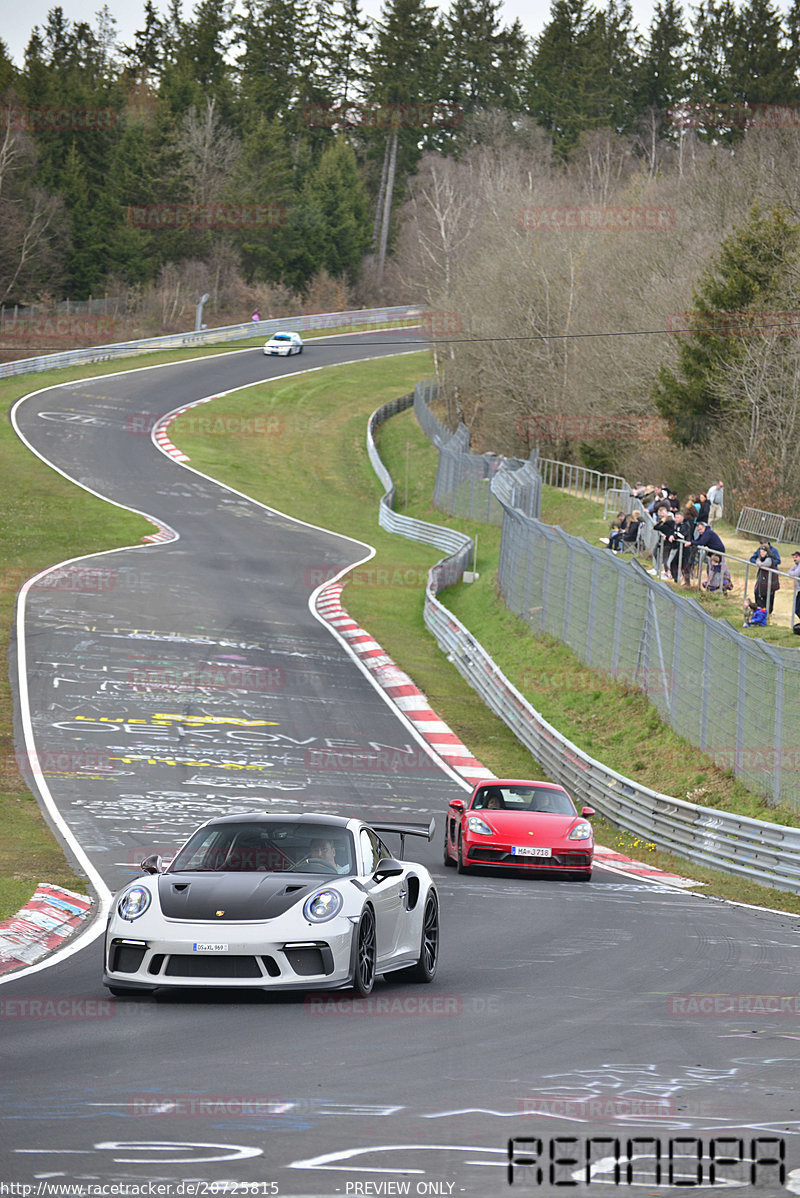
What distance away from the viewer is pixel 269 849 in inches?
410

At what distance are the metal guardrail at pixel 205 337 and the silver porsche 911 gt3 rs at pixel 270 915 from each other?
228 feet

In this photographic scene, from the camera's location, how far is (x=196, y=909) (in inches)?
367

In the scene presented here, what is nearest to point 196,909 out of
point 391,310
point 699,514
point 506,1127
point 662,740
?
point 506,1127

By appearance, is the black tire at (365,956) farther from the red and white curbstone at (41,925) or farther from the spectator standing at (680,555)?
the spectator standing at (680,555)

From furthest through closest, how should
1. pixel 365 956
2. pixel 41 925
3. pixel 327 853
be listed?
1. pixel 41 925
2. pixel 327 853
3. pixel 365 956

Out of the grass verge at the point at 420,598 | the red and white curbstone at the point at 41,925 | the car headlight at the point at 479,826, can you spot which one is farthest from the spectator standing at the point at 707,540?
the red and white curbstone at the point at 41,925

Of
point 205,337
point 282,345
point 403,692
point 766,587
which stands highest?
point 205,337

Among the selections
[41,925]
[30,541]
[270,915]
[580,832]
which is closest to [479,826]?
[580,832]

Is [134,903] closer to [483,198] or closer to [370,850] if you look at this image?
[370,850]

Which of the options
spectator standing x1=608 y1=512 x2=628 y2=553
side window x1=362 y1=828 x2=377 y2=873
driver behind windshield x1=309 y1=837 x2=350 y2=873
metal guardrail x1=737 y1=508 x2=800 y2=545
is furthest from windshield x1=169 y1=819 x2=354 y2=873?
metal guardrail x1=737 y1=508 x2=800 y2=545

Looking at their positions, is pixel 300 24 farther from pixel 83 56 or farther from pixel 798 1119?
pixel 798 1119

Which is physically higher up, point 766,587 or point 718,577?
point 766,587

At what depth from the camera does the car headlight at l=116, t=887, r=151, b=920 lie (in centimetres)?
938

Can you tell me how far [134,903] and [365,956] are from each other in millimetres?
1524
